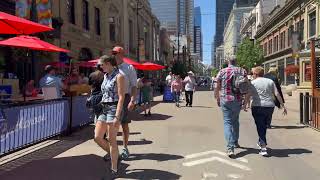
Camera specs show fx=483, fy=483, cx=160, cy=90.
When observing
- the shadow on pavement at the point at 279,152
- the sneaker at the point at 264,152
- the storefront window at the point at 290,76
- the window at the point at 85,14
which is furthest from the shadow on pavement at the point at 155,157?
the storefront window at the point at 290,76

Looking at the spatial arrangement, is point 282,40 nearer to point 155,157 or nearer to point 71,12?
point 71,12

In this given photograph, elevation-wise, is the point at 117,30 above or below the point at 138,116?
above

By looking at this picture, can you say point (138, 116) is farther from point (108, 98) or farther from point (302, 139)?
point (108, 98)

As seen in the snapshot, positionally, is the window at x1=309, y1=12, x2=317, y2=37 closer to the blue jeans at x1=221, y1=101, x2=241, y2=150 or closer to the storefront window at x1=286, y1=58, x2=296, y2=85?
the storefront window at x1=286, y1=58, x2=296, y2=85

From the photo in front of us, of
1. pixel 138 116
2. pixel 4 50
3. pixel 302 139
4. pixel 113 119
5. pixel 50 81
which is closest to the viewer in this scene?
pixel 113 119

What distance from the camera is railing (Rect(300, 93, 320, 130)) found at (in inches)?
513

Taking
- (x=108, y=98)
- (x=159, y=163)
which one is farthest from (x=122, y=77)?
(x=159, y=163)

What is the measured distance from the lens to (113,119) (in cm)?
705

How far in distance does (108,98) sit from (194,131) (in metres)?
6.00

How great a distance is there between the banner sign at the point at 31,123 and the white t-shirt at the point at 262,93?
14.3 feet

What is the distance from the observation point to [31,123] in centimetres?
966

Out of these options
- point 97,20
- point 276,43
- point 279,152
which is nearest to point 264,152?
point 279,152

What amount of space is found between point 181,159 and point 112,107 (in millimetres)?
2142

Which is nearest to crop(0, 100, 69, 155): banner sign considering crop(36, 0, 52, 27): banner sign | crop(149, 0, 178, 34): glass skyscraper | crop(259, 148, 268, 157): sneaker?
crop(259, 148, 268, 157): sneaker
